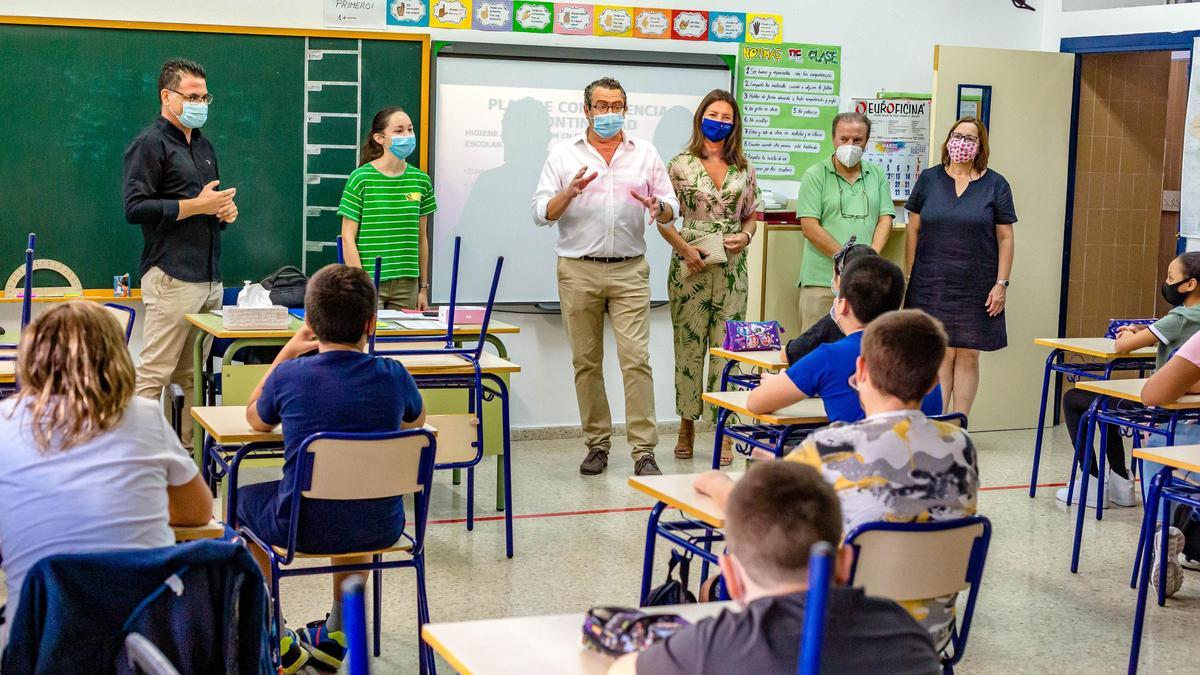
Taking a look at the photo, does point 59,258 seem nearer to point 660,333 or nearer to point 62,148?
point 62,148

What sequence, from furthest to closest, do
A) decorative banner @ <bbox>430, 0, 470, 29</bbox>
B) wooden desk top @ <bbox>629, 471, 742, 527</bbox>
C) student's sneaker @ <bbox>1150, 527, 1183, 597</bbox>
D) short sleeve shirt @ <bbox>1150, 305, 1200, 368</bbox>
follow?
decorative banner @ <bbox>430, 0, 470, 29</bbox> < short sleeve shirt @ <bbox>1150, 305, 1200, 368</bbox> < student's sneaker @ <bbox>1150, 527, 1183, 597</bbox> < wooden desk top @ <bbox>629, 471, 742, 527</bbox>

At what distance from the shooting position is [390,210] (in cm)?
572

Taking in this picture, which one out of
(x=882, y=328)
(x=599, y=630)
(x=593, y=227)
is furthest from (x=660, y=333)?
(x=599, y=630)

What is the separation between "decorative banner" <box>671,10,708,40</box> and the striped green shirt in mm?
1678

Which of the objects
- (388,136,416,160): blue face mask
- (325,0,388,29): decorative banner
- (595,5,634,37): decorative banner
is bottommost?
(388,136,416,160): blue face mask

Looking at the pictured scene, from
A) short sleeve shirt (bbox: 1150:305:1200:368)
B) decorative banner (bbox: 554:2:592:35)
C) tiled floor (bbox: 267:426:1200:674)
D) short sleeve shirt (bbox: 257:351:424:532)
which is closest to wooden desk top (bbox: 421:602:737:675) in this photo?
short sleeve shirt (bbox: 257:351:424:532)

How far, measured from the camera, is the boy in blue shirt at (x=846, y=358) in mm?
3473

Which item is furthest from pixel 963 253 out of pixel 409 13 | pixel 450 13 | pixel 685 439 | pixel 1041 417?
pixel 409 13

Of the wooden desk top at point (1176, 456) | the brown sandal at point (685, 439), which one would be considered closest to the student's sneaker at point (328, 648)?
the wooden desk top at point (1176, 456)

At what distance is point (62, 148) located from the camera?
5668mm

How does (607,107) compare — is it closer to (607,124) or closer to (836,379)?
(607,124)

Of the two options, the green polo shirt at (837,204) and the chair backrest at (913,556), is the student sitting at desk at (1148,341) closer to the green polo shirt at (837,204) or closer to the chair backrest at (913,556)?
the green polo shirt at (837,204)

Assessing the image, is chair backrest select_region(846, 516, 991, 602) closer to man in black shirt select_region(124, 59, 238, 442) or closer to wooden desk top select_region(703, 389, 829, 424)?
wooden desk top select_region(703, 389, 829, 424)

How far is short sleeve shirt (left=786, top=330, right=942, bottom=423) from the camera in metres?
3.46
